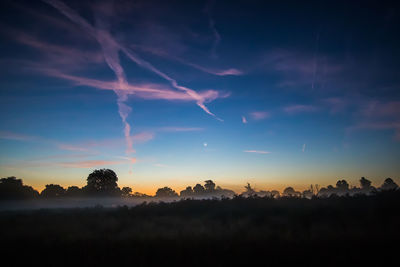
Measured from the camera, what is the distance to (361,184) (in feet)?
478

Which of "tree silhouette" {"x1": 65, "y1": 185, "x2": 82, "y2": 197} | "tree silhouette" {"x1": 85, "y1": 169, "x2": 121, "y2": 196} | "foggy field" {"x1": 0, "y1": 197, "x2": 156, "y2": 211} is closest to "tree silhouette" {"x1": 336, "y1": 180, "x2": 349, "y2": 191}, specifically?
"foggy field" {"x1": 0, "y1": 197, "x2": 156, "y2": 211}

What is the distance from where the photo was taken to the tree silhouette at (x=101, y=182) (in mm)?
74062

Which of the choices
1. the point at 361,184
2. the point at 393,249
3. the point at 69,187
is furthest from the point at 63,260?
the point at 361,184

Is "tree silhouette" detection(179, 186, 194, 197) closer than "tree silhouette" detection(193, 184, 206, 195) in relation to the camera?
No

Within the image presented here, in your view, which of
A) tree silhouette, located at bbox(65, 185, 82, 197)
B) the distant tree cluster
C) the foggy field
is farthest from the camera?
the distant tree cluster

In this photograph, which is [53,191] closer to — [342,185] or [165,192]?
[165,192]

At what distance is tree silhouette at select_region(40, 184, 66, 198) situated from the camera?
77.4 m

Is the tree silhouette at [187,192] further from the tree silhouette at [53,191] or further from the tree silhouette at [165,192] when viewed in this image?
the tree silhouette at [53,191]

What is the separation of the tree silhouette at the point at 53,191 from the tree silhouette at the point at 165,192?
56.5 m

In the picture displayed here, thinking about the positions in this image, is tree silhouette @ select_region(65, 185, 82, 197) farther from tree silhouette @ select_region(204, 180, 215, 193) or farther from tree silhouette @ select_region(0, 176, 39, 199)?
tree silhouette @ select_region(204, 180, 215, 193)

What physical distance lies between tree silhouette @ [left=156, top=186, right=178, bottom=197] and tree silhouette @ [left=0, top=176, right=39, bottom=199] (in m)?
66.4

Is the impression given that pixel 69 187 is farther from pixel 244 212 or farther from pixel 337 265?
pixel 337 265

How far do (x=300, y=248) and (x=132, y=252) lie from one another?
694cm

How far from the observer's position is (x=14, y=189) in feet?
216
